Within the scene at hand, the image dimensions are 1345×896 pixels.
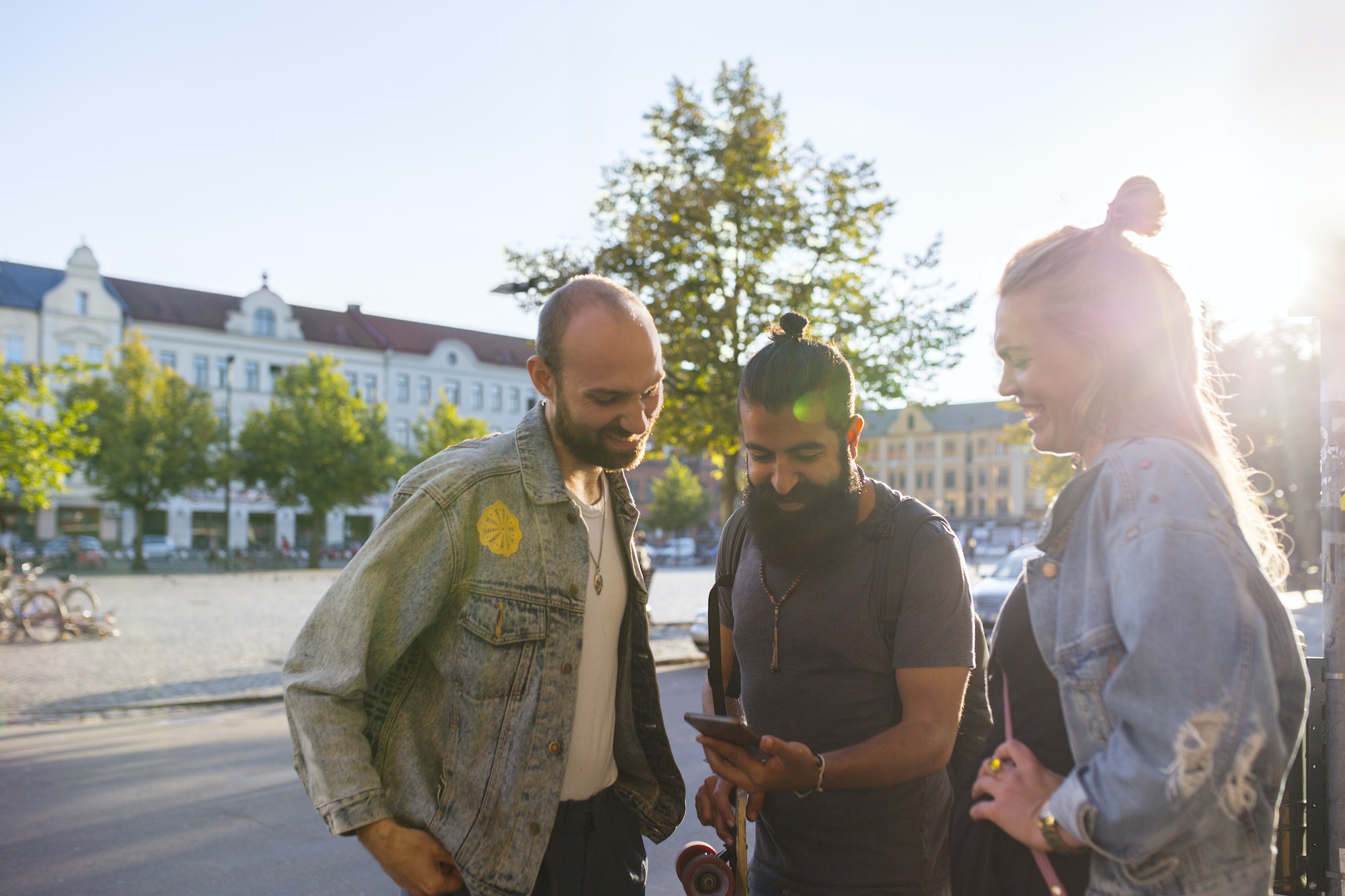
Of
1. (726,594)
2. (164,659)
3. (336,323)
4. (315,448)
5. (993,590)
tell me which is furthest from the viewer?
(336,323)

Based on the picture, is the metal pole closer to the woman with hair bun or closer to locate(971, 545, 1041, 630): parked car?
the woman with hair bun

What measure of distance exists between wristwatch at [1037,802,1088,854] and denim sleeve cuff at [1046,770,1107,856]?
0.02m

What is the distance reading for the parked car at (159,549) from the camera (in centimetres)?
4878

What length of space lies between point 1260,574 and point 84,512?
208 ft

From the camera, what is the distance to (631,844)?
2.32 metres

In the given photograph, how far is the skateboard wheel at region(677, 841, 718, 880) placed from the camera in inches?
91.7

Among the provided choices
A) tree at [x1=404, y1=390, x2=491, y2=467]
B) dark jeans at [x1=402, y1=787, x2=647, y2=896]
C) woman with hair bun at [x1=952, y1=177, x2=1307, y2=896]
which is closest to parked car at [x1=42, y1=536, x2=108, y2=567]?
tree at [x1=404, y1=390, x2=491, y2=467]

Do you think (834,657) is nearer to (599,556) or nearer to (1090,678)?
(599,556)

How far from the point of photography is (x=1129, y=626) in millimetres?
1301

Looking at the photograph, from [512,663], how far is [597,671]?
265 mm

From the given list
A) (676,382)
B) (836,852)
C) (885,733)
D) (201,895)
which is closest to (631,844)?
(836,852)

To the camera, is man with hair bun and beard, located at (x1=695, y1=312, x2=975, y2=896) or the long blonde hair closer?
the long blonde hair

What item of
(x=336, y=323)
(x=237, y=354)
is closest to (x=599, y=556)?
(x=237, y=354)

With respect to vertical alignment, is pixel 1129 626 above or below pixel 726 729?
above
